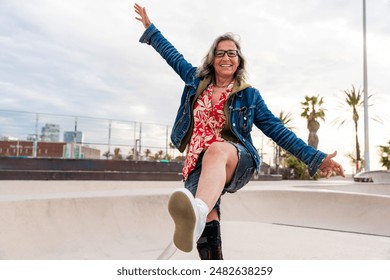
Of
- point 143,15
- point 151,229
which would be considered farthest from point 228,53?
point 151,229

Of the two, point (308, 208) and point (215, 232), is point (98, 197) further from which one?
point (308, 208)

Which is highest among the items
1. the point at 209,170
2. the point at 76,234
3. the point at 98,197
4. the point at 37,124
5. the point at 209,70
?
the point at 37,124

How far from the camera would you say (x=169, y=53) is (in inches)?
94.3

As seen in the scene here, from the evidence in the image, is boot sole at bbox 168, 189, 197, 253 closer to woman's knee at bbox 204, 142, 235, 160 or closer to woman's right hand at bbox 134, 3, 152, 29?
woman's knee at bbox 204, 142, 235, 160

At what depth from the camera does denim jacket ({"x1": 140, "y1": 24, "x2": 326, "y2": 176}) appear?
6.63ft

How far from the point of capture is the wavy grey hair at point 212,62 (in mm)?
2178

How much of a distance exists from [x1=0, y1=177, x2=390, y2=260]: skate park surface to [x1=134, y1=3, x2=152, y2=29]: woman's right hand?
1886 mm

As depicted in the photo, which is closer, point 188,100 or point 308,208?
point 188,100

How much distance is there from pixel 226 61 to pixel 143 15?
82 centimetres

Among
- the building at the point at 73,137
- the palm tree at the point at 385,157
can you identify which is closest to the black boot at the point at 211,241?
the building at the point at 73,137

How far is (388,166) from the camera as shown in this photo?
28828 mm

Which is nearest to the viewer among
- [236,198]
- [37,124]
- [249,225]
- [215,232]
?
[215,232]

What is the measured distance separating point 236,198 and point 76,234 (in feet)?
10.3
